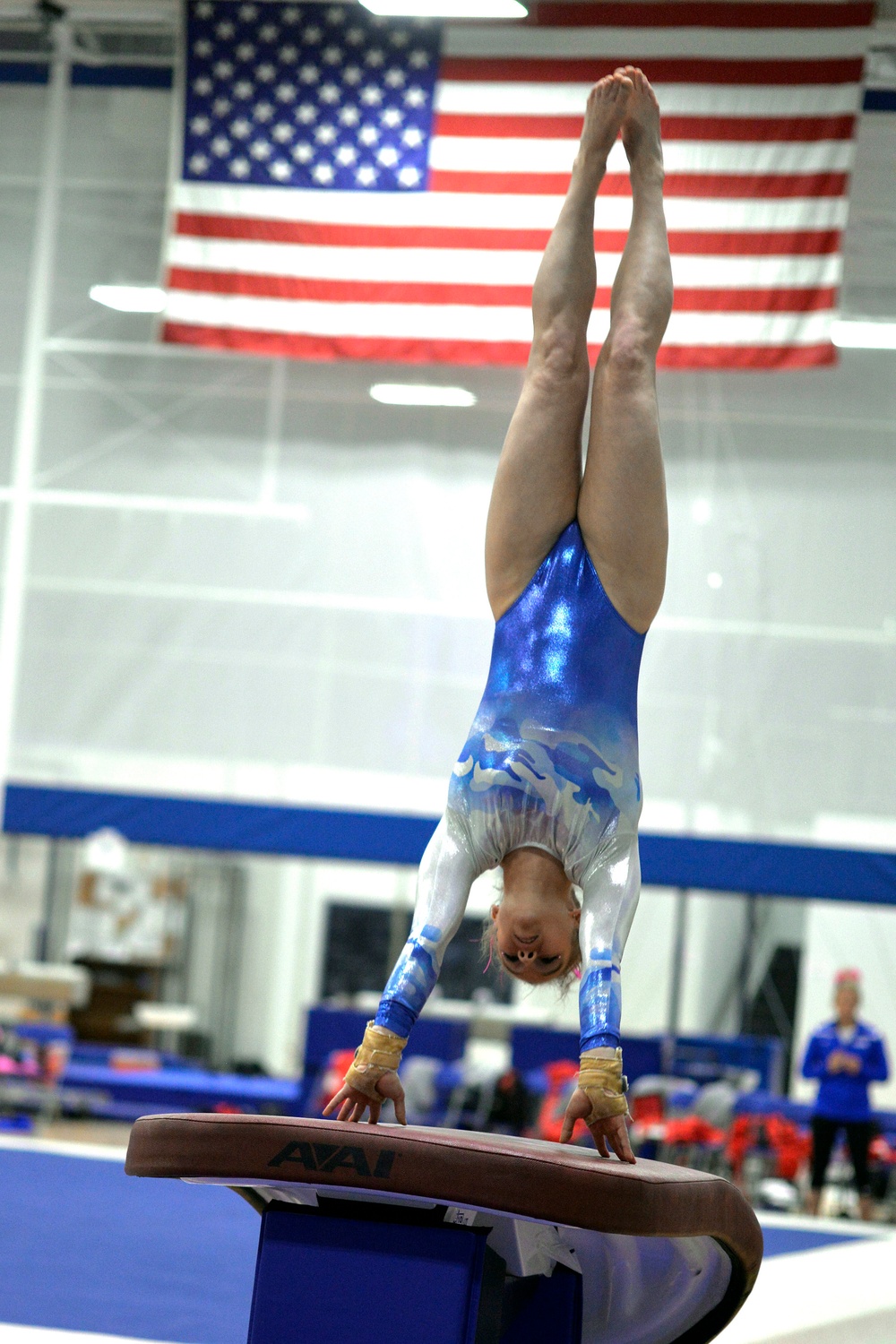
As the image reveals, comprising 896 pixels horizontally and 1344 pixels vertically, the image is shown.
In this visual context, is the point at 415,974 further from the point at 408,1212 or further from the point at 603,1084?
the point at 408,1212

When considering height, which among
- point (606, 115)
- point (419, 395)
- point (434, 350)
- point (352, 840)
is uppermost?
point (434, 350)

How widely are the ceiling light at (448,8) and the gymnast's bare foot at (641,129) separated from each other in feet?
18.4

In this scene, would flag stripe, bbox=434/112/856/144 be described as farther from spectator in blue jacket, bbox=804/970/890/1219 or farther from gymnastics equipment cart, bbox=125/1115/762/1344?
gymnastics equipment cart, bbox=125/1115/762/1344

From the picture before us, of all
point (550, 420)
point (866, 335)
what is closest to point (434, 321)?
point (866, 335)

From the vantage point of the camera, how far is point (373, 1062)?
Answer: 2.68m

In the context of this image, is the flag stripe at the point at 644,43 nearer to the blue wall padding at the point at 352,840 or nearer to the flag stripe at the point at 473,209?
the flag stripe at the point at 473,209

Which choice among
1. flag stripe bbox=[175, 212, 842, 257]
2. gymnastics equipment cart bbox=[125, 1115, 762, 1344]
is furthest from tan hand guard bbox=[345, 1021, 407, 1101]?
flag stripe bbox=[175, 212, 842, 257]

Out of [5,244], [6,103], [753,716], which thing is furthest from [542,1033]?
[6,103]

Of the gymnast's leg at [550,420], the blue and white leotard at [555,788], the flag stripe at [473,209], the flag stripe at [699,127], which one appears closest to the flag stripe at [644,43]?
the flag stripe at [699,127]

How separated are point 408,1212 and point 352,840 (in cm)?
730

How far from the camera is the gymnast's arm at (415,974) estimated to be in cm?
268

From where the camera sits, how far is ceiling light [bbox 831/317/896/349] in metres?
9.53

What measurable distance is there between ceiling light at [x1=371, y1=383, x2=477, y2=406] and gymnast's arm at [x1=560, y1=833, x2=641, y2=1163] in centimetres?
733

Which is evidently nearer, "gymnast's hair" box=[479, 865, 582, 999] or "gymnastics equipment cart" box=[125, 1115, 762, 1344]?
"gymnastics equipment cart" box=[125, 1115, 762, 1344]
